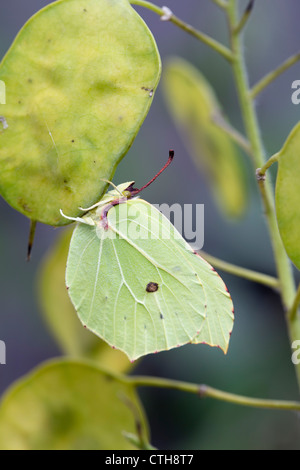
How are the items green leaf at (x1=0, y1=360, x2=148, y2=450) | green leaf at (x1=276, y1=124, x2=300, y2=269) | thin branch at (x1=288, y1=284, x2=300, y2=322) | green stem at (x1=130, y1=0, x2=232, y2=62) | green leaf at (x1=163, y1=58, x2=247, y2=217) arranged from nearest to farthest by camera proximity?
1. green leaf at (x1=276, y1=124, x2=300, y2=269)
2. green stem at (x1=130, y1=0, x2=232, y2=62)
3. thin branch at (x1=288, y1=284, x2=300, y2=322)
4. green leaf at (x1=0, y1=360, x2=148, y2=450)
5. green leaf at (x1=163, y1=58, x2=247, y2=217)

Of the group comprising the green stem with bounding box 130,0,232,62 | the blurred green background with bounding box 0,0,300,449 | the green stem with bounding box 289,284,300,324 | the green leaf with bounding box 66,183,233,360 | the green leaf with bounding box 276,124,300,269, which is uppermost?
the green stem with bounding box 130,0,232,62

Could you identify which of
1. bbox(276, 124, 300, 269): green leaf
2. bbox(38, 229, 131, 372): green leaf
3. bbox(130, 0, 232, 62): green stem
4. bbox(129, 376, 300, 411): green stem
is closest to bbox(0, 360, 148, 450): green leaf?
bbox(129, 376, 300, 411): green stem

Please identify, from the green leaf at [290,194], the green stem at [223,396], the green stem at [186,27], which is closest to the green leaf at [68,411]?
the green stem at [223,396]

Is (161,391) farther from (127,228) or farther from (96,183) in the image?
(96,183)

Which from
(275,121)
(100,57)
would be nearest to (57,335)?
(100,57)

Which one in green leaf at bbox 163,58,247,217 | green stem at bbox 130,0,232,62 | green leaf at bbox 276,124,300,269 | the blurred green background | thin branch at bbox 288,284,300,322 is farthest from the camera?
the blurred green background

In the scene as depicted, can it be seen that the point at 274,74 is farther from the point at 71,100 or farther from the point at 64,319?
the point at 64,319

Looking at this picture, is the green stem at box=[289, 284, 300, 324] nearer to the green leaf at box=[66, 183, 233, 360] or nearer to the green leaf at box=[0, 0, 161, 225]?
the green leaf at box=[66, 183, 233, 360]
